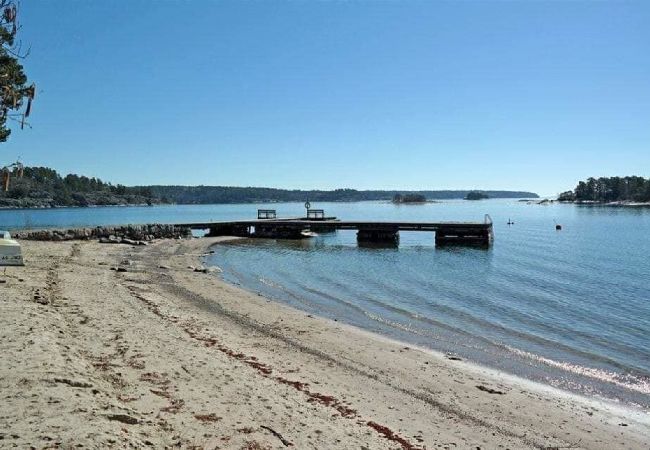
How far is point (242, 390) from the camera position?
8.21 m

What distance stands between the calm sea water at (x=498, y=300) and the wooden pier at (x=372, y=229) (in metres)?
5.92

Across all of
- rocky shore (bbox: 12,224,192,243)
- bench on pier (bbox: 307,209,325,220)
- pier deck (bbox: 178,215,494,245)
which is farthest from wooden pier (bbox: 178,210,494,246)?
bench on pier (bbox: 307,209,325,220)

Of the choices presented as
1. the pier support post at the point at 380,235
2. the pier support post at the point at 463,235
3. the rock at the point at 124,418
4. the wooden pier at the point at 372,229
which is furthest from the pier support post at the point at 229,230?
the rock at the point at 124,418

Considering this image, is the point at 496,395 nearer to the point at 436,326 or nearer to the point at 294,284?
the point at 436,326

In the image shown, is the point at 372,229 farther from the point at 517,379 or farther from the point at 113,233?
the point at 517,379

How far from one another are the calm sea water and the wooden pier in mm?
5917

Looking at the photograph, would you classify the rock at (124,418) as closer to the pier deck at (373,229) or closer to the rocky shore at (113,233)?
the rocky shore at (113,233)

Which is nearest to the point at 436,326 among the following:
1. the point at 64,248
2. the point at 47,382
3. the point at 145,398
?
the point at 145,398

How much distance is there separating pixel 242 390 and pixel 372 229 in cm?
4293

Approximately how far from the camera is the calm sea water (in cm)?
1280

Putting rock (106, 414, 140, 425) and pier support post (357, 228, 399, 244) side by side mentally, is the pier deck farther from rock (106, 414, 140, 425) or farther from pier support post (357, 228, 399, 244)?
rock (106, 414, 140, 425)

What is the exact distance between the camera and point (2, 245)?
14516mm

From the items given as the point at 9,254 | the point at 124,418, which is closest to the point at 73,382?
the point at 124,418

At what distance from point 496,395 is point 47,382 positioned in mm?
8098
